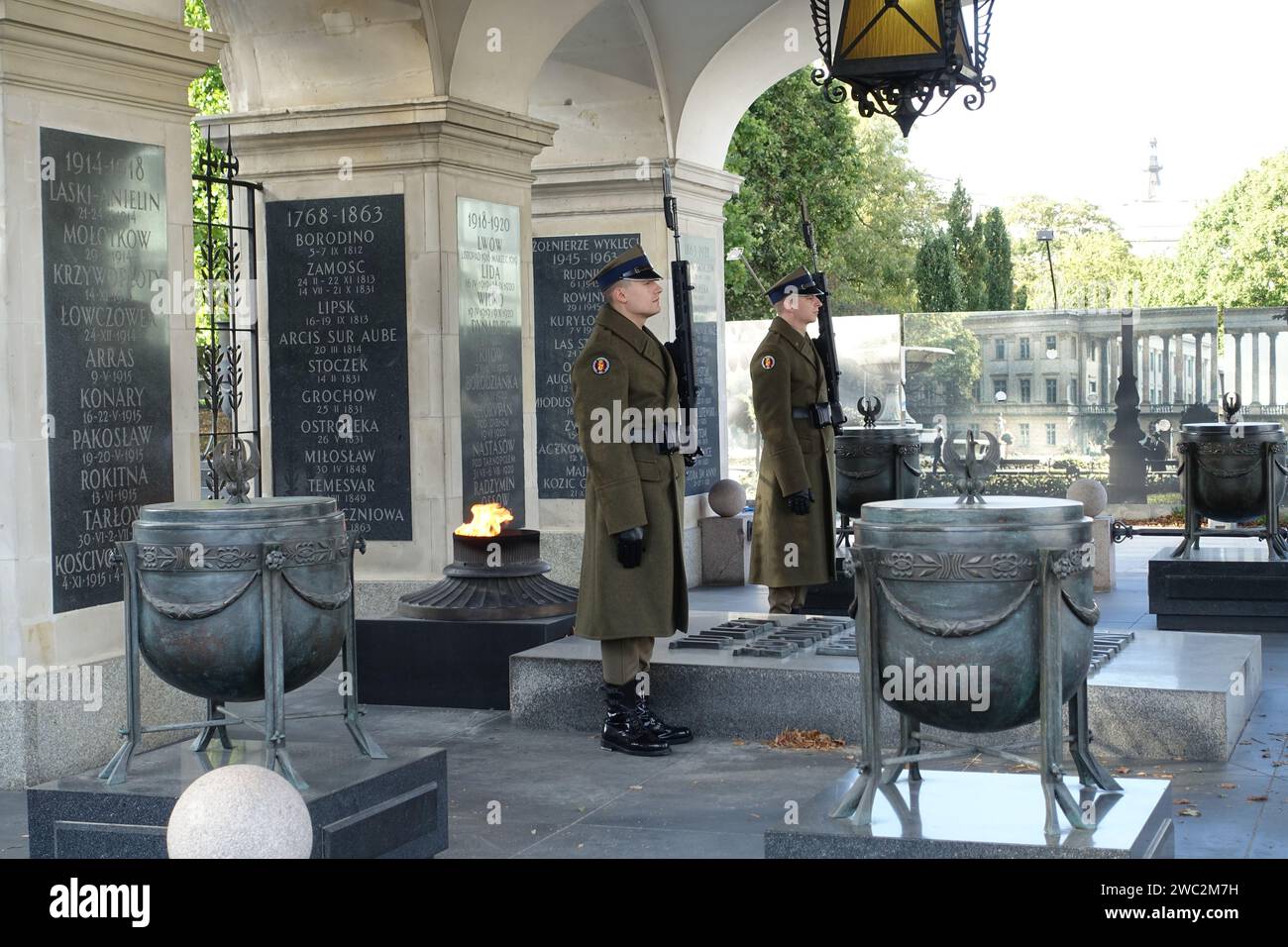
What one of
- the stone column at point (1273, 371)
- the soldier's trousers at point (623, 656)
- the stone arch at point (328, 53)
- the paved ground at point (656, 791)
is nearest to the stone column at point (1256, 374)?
the stone column at point (1273, 371)

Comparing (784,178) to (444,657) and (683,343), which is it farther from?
(683,343)

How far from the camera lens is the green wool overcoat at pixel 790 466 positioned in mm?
8219

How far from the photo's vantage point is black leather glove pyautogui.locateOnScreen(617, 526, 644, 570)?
6469 mm

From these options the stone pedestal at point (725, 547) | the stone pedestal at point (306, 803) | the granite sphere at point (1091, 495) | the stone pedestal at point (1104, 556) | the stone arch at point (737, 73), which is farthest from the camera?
the stone pedestal at point (725, 547)

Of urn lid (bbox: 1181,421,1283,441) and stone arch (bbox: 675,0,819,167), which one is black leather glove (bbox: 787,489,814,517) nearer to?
urn lid (bbox: 1181,421,1283,441)

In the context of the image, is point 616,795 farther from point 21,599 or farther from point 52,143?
point 52,143

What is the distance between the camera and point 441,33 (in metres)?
9.20

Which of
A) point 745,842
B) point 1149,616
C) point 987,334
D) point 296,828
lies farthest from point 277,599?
point 987,334

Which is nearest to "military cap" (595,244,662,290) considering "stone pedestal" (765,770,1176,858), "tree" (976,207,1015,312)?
"stone pedestal" (765,770,1176,858)

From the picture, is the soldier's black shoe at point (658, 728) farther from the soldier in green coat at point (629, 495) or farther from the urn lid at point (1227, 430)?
the urn lid at point (1227, 430)

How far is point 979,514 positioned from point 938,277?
112ft

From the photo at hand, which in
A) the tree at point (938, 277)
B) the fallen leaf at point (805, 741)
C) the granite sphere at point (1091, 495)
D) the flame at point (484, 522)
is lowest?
the fallen leaf at point (805, 741)

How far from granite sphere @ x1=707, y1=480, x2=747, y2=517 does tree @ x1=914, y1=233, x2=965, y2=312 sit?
25523 millimetres

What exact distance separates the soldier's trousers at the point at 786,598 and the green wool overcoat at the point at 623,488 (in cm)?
181
